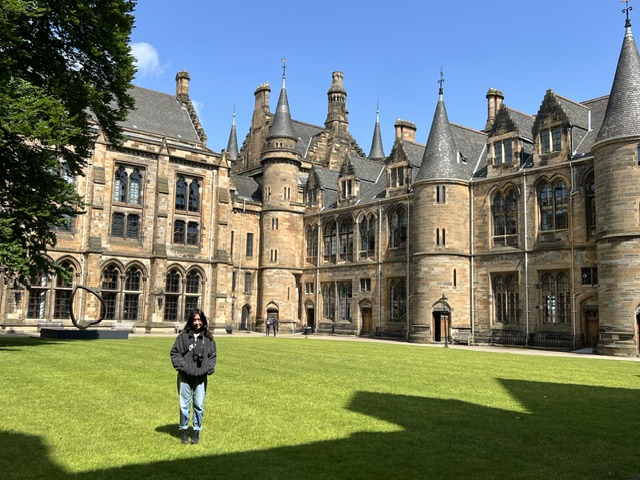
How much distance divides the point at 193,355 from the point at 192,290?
130 ft

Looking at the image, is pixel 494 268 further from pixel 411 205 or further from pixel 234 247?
pixel 234 247

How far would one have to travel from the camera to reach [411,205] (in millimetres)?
43281

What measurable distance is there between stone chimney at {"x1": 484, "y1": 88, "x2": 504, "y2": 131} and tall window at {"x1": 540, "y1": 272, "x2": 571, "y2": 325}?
17.0 meters

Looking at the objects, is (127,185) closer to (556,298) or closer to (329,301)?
(329,301)

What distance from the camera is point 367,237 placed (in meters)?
47.6

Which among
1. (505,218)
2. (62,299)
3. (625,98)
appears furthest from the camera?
(62,299)

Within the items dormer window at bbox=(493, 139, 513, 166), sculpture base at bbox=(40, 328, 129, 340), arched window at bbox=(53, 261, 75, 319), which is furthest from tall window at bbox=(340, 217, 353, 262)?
sculpture base at bbox=(40, 328, 129, 340)

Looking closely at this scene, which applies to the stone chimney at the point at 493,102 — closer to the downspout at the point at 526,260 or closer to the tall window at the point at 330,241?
the downspout at the point at 526,260

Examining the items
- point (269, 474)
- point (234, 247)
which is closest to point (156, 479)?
point (269, 474)

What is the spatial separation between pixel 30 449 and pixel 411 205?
37.1 m

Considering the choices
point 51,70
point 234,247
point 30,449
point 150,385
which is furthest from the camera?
point 234,247

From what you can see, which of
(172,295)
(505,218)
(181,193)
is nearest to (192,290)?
(172,295)

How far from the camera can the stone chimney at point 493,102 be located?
48.0m

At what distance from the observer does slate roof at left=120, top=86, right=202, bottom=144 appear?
49.4 m
